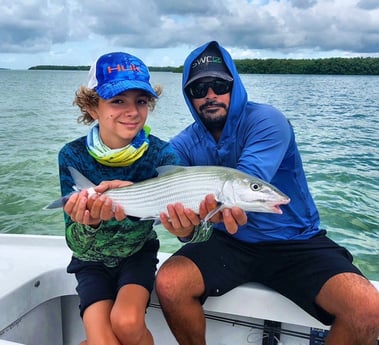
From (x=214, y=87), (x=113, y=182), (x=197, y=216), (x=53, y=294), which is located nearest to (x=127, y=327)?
(x=197, y=216)

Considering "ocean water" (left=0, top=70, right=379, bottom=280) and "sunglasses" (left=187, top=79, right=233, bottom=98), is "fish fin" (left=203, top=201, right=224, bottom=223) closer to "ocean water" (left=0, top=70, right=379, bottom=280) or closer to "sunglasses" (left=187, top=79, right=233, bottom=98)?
"sunglasses" (left=187, top=79, right=233, bottom=98)

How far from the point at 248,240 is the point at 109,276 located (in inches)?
35.4

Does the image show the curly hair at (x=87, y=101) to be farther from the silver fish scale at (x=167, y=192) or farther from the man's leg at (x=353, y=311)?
the man's leg at (x=353, y=311)

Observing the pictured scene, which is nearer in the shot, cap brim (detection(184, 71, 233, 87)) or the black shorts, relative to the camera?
the black shorts

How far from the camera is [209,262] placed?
8.73ft

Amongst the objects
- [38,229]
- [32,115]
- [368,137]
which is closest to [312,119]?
[368,137]

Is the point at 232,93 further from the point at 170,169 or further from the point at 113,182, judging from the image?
the point at 113,182

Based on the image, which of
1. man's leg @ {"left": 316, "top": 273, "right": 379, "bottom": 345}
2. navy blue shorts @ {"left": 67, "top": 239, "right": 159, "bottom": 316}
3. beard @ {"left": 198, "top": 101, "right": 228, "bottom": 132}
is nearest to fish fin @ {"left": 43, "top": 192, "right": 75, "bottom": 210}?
navy blue shorts @ {"left": 67, "top": 239, "right": 159, "bottom": 316}

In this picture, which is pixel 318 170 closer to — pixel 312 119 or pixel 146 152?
pixel 146 152

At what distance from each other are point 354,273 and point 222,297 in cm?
77

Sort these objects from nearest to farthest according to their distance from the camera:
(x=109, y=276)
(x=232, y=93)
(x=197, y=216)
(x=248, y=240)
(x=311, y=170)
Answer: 1. (x=197, y=216)
2. (x=109, y=276)
3. (x=248, y=240)
4. (x=232, y=93)
5. (x=311, y=170)

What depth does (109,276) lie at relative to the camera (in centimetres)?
256

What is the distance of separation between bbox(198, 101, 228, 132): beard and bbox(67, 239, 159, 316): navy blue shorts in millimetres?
950

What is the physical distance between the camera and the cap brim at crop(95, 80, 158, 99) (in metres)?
2.45
